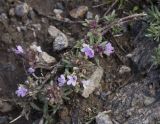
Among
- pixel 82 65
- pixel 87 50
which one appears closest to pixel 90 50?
pixel 87 50

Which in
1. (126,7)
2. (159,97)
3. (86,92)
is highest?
(126,7)

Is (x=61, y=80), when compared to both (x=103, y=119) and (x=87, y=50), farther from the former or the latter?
(x=103, y=119)

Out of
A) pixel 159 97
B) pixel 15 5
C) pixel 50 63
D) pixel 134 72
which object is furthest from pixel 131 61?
pixel 15 5

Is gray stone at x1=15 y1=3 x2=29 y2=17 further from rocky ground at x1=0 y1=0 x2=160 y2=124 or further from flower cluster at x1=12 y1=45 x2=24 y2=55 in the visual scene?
flower cluster at x1=12 y1=45 x2=24 y2=55

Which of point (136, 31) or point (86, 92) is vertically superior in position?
point (136, 31)

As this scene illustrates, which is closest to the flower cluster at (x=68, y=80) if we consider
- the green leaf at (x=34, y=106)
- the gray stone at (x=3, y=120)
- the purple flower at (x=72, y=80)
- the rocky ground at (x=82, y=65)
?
the purple flower at (x=72, y=80)

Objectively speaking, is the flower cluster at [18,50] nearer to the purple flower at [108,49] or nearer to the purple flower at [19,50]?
the purple flower at [19,50]

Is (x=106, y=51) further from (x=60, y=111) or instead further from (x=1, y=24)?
(x=1, y=24)

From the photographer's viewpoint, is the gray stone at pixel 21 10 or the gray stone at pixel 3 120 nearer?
the gray stone at pixel 3 120
